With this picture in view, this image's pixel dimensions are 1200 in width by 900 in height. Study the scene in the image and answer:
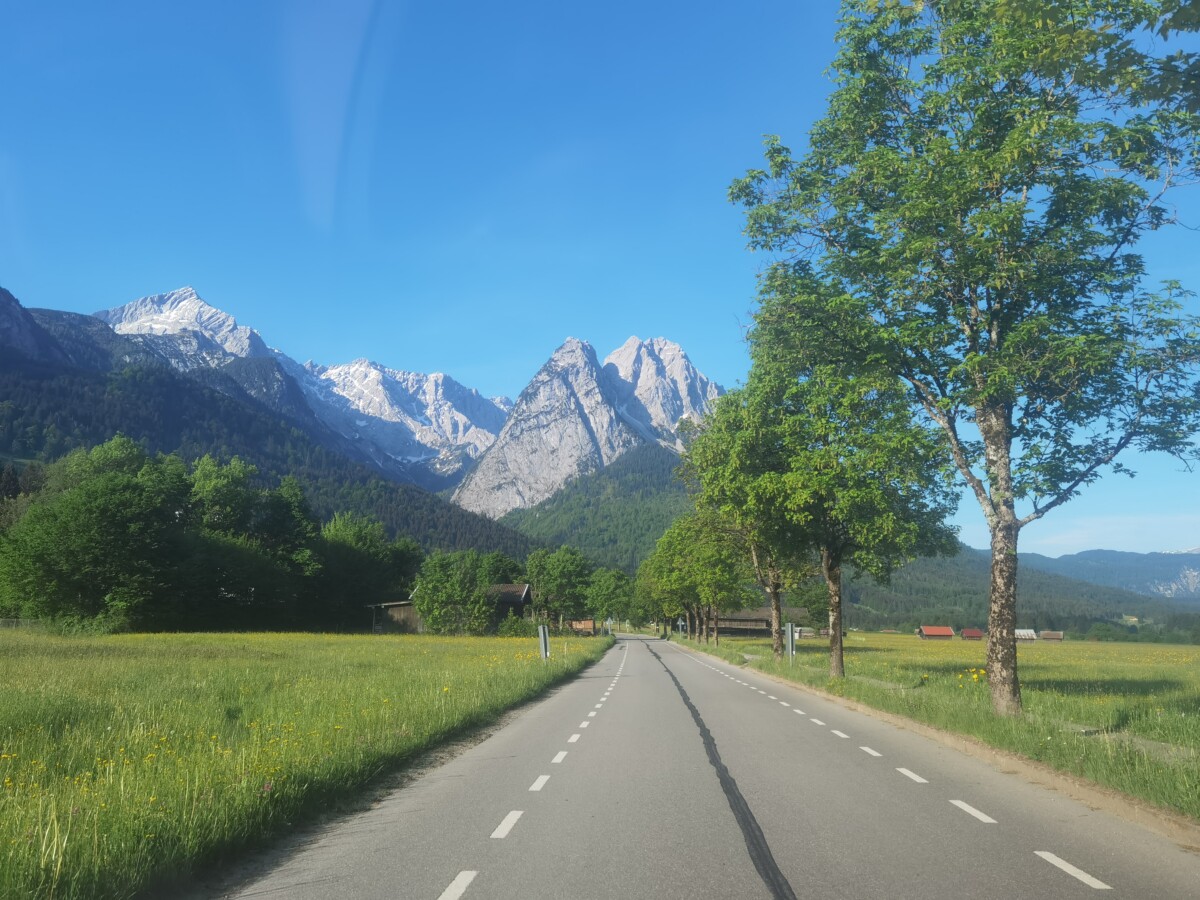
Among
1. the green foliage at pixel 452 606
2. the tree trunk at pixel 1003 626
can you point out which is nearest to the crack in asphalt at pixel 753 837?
the tree trunk at pixel 1003 626

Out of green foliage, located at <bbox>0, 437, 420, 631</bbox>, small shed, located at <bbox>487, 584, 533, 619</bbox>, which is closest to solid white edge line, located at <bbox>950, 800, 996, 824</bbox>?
green foliage, located at <bbox>0, 437, 420, 631</bbox>

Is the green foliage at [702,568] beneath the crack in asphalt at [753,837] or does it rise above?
above

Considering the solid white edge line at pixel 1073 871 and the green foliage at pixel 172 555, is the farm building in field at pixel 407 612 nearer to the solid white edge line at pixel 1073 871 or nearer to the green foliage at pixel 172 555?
the green foliage at pixel 172 555

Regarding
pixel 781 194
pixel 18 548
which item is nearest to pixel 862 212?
pixel 781 194

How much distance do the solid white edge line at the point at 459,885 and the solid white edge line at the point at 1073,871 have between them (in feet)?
14.2

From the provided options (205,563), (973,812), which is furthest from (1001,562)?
(205,563)

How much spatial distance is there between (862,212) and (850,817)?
485 inches

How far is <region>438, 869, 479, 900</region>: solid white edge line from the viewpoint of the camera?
565cm

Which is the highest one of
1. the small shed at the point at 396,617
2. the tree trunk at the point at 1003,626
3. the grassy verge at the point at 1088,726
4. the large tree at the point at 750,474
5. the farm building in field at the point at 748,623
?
the large tree at the point at 750,474

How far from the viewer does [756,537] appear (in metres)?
30.8

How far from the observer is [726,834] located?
7.34 meters

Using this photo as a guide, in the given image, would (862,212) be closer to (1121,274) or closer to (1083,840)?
(1121,274)

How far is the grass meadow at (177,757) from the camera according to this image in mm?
5875

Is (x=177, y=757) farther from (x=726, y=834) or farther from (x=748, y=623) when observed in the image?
(x=748, y=623)
